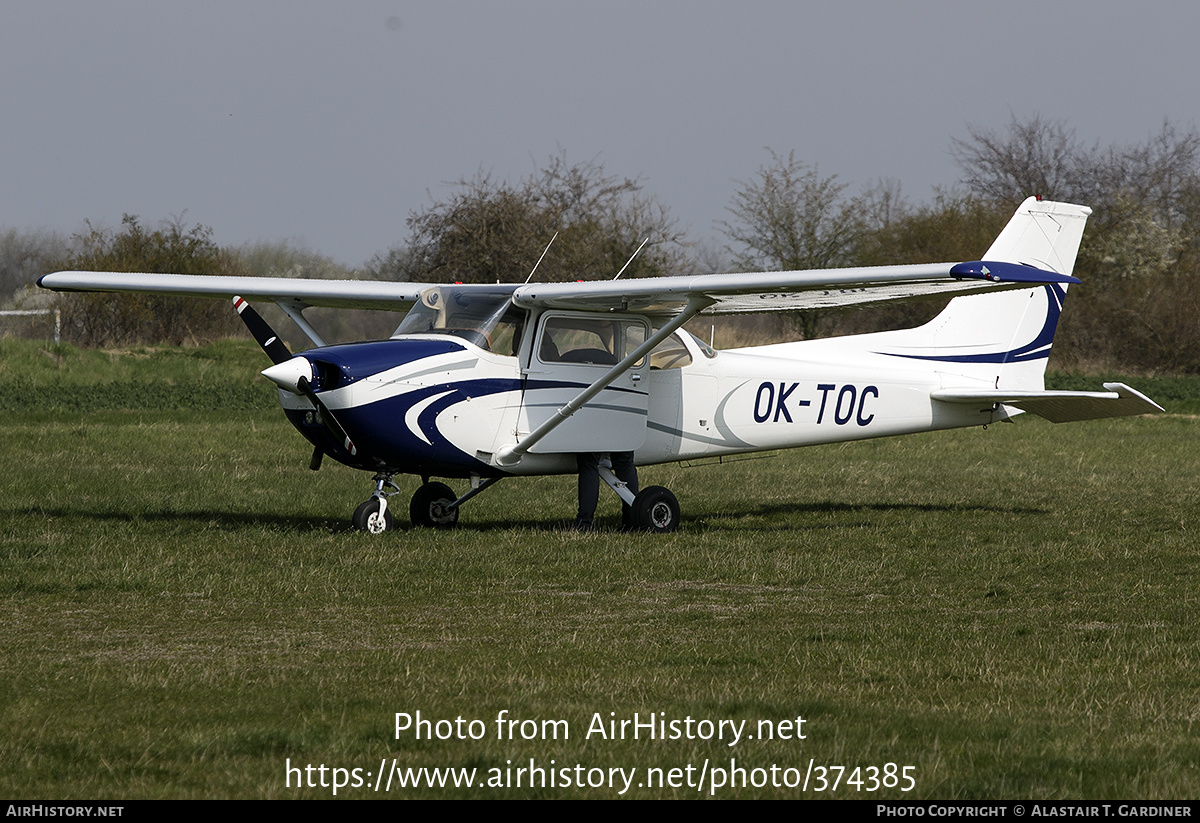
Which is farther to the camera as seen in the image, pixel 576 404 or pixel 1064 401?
pixel 1064 401

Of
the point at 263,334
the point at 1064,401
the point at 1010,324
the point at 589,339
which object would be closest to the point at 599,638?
the point at 589,339

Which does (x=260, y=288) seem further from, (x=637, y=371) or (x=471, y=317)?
(x=637, y=371)

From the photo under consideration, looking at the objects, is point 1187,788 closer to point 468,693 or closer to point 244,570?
point 468,693

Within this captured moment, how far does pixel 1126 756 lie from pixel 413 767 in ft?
8.07

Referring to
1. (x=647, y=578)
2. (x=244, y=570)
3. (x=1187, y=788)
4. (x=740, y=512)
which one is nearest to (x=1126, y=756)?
(x=1187, y=788)

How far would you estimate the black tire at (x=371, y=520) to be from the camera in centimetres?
1122

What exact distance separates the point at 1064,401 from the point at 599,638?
802 centimetres

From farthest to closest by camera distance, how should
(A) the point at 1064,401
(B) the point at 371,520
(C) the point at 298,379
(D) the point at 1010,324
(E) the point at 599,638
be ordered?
(D) the point at 1010,324, (A) the point at 1064,401, (B) the point at 371,520, (C) the point at 298,379, (E) the point at 599,638

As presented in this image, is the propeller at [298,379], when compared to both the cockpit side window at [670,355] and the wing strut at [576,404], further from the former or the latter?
the cockpit side window at [670,355]

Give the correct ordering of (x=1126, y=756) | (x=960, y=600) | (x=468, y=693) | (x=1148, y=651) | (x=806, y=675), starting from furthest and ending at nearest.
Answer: (x=960, y=600) < (x=1148, y=651) < (x=806, y=675) < (x=468, y=693) < (x=1126, y=756)

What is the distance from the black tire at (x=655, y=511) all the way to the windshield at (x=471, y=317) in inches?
71.2

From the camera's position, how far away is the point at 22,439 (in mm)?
20609

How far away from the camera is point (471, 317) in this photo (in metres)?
11.5

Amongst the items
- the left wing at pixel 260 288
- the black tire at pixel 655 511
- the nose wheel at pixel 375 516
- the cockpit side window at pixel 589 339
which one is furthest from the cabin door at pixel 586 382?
the left wing at pixel 260 288
